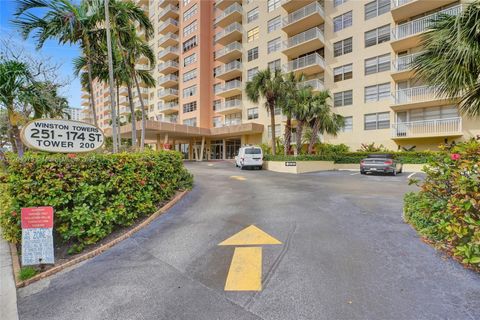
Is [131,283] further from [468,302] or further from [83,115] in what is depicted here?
[83,115]

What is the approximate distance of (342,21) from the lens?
22750 millimetres

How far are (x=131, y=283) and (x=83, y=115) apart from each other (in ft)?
241

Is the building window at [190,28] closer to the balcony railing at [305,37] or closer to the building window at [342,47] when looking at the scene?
the balcony railing at [305,37]

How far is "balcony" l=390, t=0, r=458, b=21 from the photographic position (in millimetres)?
17641

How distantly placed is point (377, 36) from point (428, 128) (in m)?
9.52

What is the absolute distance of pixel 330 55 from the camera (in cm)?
2356

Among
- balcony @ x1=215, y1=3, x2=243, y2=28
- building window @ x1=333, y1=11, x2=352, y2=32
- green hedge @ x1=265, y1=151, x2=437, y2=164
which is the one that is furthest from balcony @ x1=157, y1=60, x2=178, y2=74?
green hedge @ x1=265, y1=151, x2=437, y2=164

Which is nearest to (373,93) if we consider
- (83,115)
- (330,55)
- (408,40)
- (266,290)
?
(408,40)

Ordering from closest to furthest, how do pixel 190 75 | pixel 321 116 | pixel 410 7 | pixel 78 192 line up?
pixel 78 192 < pixel 321 116 < pixel 410 7 < pixel 190 75

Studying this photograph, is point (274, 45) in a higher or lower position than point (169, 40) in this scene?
lower

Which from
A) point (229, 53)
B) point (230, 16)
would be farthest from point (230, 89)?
point (230, 16)

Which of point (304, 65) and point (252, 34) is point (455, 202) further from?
point (252, 34)

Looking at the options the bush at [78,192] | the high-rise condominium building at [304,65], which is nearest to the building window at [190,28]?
the high-rise condominium building at [304,65]

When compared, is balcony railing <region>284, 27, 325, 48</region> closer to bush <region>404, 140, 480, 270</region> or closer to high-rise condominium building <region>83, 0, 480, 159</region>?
high-rise condominium building <region>83, 0, 480, 159</region>
